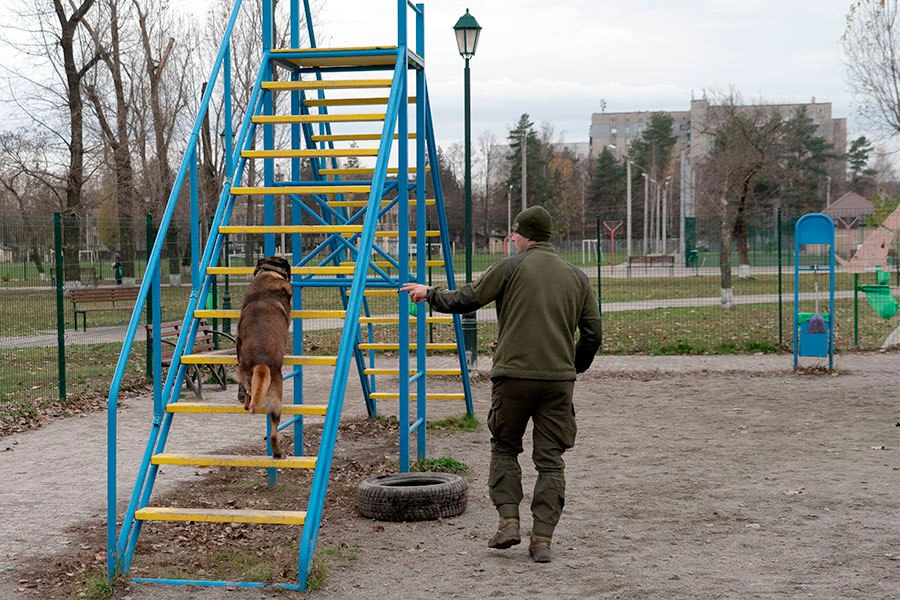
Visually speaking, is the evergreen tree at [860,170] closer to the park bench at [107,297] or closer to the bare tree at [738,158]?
the bare tree at [738,158]

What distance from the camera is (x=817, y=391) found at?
12648mm

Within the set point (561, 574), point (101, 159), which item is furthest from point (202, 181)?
point (561, 574)

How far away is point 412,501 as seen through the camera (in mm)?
6773

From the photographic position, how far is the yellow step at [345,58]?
7.89 m

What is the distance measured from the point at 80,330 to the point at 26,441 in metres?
10.2

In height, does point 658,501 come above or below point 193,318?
below

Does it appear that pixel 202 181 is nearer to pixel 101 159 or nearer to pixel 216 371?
pixel 101 159

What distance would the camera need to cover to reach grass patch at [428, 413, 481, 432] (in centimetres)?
1046

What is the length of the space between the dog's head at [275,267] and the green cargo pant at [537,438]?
1.99 m

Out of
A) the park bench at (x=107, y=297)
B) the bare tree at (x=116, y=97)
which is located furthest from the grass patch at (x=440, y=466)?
the bare tree at (x=116, y=97)

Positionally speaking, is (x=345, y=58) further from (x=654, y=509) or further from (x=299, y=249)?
(x=654, y=509)

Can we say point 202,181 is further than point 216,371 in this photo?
Yes

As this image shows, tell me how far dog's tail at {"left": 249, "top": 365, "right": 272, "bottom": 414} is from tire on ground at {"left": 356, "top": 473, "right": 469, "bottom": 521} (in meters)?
1.03

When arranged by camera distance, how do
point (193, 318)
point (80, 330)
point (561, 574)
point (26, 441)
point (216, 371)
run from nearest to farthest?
point (561, 574)
point (193, 318)
point (26, 441)
point (216, 371)
point (80, 330)
